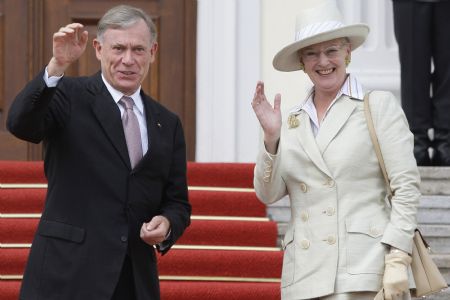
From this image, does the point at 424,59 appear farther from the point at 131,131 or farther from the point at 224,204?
the point at 131,131

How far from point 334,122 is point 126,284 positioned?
89cm

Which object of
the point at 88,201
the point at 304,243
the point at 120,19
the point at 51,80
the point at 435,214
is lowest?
the point at 435,214

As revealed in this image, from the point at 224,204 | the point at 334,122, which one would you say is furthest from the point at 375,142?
the point at 224,204

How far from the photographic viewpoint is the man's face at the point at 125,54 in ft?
13.3

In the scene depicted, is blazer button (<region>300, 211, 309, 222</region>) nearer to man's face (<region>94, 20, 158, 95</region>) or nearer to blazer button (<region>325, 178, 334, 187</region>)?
blazer button (<region>325, 178, 334, 187</region>)

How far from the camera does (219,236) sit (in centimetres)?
643

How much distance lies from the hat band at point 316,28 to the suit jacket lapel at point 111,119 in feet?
2.30

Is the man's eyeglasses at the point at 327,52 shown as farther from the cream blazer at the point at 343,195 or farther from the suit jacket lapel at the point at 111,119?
the suit jacket lapel at the point at 111,119

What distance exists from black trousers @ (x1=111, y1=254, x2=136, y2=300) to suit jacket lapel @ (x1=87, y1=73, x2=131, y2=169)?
33cm

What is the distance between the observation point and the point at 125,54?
13.2 feet

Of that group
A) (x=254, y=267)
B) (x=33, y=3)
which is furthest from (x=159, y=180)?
(x=33, y=3)

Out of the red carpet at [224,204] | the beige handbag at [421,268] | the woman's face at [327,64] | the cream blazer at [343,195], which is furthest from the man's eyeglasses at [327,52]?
the red carpet at [224,204]

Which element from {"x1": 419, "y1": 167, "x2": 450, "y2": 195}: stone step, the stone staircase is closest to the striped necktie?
the stone staircase

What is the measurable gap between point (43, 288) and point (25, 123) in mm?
547
